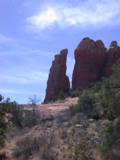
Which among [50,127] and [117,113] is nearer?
[117,113]

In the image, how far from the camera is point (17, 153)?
2961 cm

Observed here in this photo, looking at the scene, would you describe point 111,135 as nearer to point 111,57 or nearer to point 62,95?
point 62,95

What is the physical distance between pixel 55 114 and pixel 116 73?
1541 cm

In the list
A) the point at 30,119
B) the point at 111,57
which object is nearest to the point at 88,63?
the point at 111,57

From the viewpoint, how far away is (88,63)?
7288cm

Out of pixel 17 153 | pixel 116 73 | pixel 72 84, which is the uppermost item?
pixel 72 84

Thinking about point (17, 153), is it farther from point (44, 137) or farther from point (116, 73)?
point (116, 73)

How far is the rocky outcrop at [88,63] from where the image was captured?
7157cm

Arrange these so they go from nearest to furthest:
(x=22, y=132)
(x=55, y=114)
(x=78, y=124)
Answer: (x=78, y=124) → (x=22, y=132) → (x=55, y=114)

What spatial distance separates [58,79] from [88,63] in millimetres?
5274

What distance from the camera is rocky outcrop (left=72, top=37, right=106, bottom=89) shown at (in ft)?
235

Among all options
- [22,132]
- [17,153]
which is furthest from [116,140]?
[22,132]

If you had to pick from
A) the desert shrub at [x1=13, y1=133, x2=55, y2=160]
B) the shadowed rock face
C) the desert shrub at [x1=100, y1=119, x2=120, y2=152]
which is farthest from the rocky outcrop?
the desert shrub at [x1=100, y1=119, x2=120, y2=152]

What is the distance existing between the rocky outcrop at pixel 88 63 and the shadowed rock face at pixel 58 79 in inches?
75.6
